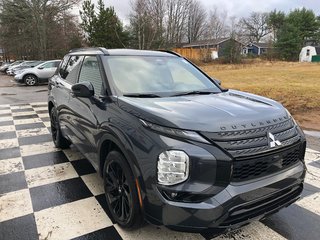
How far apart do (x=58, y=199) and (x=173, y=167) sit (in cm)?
180

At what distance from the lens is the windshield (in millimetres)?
2902

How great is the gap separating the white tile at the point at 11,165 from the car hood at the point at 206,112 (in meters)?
2.37

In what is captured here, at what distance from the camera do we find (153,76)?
3182 millimetres

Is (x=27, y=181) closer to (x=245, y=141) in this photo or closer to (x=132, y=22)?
(x=245, y=141)

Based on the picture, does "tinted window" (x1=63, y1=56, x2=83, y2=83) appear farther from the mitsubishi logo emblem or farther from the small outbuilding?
the small outbuilding

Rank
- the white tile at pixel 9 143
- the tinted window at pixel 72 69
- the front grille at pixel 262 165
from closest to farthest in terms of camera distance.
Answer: the front grille at pixel 262 165 < the tinted window at pixel 72 69 < the white tile at pixel 9 143

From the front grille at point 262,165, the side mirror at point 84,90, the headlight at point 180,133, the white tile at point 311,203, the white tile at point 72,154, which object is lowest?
the white tile at point 311,203

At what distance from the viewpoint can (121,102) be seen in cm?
253

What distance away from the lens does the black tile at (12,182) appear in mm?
3430

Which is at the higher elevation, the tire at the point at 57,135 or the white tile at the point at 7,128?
the tire at the point at 57,135

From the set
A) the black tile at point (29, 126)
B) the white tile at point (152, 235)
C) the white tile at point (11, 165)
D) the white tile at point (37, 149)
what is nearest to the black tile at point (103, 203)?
the white tile at point (152, 235)

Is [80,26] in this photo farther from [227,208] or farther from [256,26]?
[256,26]

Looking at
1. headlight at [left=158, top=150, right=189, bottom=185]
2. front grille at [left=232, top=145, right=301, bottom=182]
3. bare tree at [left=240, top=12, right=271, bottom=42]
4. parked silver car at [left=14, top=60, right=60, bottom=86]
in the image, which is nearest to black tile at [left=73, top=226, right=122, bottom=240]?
headlight at [left=158, top=150, right=189, bottom=185]

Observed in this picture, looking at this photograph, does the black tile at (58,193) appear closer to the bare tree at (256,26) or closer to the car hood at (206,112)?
the car hood at (206,112)
